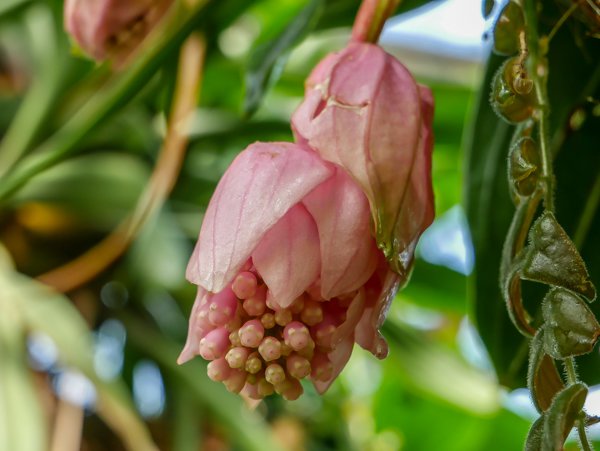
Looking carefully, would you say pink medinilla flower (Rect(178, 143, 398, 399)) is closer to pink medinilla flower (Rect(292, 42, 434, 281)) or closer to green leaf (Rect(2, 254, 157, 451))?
pink medinilla flower (Rect(292, 42, 434, 281))

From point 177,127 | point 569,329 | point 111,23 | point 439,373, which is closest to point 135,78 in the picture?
point 111,23

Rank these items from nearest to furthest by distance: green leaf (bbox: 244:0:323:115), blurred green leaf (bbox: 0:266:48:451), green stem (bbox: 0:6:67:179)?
green leaf (bbox: 244:0:323:115)
blurred green leaf (bbox: 0:266:48:451)
green stem (bbox: 0:6:67:179)

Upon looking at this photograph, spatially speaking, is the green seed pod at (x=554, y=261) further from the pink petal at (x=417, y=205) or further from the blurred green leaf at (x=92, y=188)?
the blurred green leaf at (x=92, y=188)

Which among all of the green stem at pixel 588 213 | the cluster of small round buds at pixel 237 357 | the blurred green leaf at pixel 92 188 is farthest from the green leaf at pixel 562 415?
the blurred green leaf at pixel 92 188

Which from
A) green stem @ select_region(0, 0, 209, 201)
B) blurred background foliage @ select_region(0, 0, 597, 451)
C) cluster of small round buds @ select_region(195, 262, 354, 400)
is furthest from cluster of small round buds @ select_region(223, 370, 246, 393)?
blurred background foliage @ select_region(0, 0, 597, 451)

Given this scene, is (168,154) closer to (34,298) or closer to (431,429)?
(34,298)

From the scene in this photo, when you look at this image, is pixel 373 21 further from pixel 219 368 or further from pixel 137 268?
pixel 137 268

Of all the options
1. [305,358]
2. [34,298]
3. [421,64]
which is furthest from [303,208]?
[421,64]
